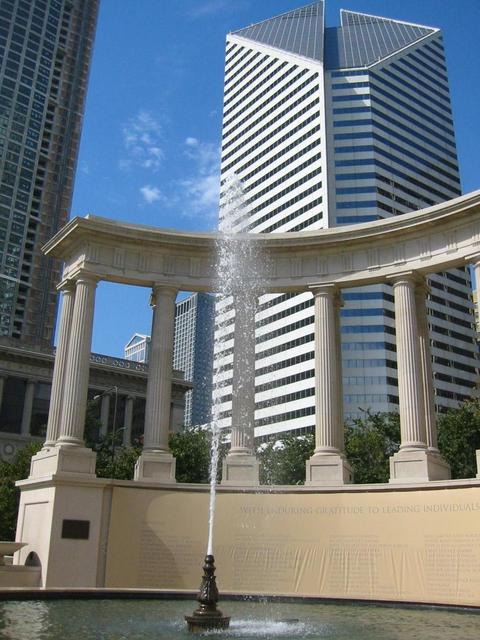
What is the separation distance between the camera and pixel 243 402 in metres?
36.7

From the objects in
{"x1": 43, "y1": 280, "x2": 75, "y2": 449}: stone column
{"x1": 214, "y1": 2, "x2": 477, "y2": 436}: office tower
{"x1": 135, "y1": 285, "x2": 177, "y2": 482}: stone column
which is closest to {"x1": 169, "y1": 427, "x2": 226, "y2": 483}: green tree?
{"x1": 43, "y1": 280, "x2": 75, "y2": 449}: stone column

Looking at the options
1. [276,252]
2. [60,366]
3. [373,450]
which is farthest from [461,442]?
[60,366]

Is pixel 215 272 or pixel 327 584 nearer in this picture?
pixel 327 584

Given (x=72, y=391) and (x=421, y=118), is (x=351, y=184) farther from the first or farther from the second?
(x=72, y=391)

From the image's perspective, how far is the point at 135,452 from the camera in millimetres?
64125

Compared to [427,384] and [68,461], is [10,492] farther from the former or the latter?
[427,384]

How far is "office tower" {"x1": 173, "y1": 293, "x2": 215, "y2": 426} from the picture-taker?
345 ft

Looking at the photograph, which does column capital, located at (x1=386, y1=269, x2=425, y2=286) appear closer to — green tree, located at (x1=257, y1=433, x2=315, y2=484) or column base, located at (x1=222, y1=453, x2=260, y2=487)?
column base, located at (x1=222, y1=453, x2=260, y2=487)

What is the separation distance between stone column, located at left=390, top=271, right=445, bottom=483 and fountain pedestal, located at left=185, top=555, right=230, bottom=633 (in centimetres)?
1558

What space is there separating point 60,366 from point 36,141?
4469 inches

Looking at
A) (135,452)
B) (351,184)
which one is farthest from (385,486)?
(351,184)

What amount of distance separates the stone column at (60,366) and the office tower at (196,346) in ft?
151

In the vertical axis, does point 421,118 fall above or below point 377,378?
above

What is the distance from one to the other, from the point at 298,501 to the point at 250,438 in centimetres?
456
